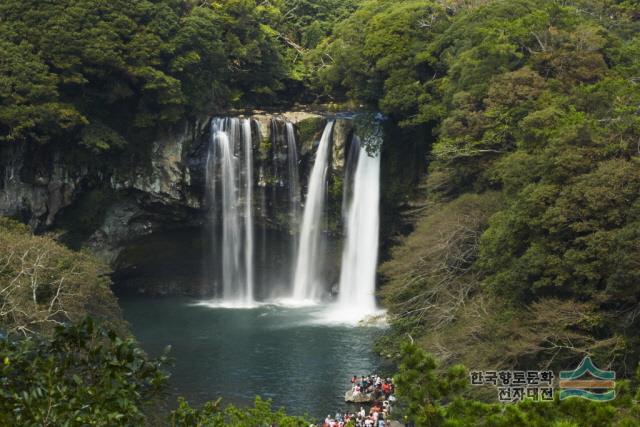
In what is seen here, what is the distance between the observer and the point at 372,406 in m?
24.1

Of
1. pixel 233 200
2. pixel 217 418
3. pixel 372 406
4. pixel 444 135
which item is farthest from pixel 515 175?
pixel 233 200

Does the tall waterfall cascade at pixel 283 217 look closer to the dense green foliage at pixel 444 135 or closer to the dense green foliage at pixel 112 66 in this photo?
the dense green foliage at pixel 444 135

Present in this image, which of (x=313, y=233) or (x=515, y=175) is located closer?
(x=515, y=175)

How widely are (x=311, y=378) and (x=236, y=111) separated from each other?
Answer: 17741mm

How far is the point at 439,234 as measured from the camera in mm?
26297

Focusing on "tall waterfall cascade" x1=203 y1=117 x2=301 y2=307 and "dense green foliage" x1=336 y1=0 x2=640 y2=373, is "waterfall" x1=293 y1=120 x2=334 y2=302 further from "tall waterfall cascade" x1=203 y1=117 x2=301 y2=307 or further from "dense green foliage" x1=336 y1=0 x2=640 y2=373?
"dense green foliage" x1=336 y1=0 x2=640 y2=373

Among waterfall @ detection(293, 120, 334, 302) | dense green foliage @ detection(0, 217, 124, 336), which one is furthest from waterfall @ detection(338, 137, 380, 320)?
dense green foliage @ detection(0, 217, 124, 336)

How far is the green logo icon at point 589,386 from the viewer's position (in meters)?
10.8

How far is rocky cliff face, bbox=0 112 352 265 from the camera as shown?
34875 mm

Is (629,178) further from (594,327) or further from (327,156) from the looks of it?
(327,156)

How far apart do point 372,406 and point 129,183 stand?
1790cm

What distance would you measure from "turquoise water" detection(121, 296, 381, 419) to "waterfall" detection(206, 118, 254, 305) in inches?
104

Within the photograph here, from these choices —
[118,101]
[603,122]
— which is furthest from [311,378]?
[118,101]

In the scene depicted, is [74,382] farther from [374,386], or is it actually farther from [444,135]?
[444,135]
